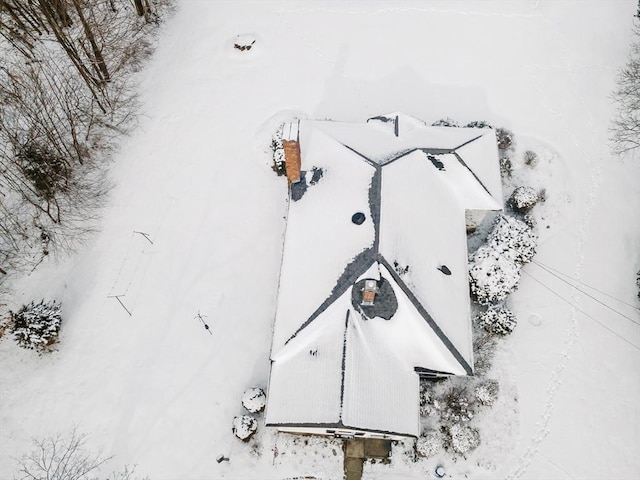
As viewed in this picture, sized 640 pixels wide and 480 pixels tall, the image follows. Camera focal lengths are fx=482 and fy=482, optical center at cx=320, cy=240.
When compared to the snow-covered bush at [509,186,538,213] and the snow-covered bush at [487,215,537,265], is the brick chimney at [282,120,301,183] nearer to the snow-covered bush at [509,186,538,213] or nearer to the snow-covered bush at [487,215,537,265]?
the snow-covered bush at [487,215,537,265]

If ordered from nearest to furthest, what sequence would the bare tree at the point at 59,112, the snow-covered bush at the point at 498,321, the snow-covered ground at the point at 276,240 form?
1. the snow-covered ground at the point at 276,240
2. the snow-covered bush at the point at 498,321
3. the bare tree at the point at 59,112

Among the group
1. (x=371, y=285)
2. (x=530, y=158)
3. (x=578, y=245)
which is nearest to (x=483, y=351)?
(x=371, y=285)

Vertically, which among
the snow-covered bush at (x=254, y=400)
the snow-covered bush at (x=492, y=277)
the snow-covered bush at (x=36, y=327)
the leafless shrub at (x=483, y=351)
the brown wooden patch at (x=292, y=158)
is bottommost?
the leafless shrub at (x=483, y=351)

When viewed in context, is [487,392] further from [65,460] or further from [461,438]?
[65,460]

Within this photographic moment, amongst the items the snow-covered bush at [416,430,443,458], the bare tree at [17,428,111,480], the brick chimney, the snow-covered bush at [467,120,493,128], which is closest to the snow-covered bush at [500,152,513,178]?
the snow-covered bush at [467,120,493,128]

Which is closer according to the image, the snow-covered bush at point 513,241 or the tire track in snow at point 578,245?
the tire track in snow at point 578,245

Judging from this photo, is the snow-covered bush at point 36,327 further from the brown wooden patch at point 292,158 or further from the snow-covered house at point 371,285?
the brown wooden patch at point 292,158

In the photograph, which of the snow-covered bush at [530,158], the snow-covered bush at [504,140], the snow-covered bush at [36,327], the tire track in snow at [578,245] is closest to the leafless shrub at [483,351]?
the tire track in snow at [578,245]
